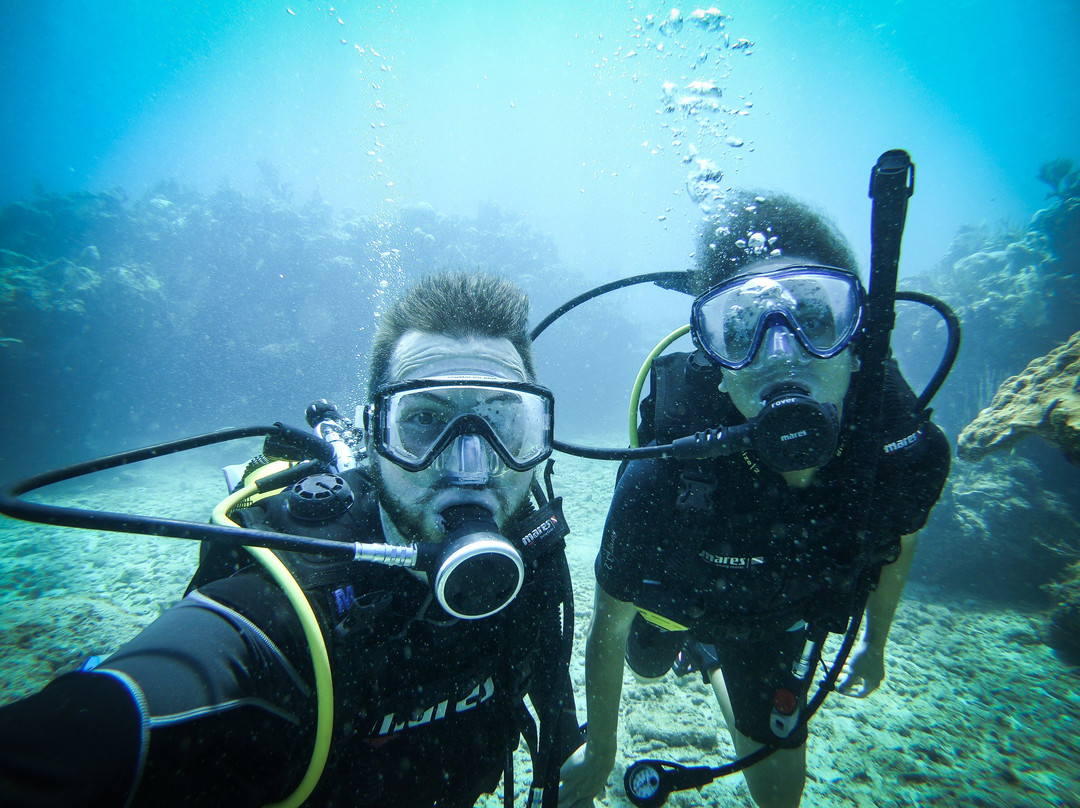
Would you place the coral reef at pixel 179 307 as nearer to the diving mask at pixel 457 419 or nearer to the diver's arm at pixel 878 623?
the diving mask at pixel 457 419

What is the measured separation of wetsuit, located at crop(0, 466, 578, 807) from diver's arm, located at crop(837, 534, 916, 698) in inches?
93.2

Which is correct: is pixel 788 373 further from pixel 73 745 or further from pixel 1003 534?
pixel 1003 534

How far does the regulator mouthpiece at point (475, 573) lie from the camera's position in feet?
5.31

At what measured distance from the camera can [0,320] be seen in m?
16.3

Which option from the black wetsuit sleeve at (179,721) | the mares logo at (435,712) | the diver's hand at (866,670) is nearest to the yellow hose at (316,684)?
the black wetsuit sleeve at (179,721)

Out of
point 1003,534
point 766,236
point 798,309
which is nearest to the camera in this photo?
point 798,309

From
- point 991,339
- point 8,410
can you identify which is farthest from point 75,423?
point 991,339

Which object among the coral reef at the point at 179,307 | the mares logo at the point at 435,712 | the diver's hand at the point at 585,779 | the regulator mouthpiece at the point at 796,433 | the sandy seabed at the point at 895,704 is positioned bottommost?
the sandy seabed at the point at 895,704

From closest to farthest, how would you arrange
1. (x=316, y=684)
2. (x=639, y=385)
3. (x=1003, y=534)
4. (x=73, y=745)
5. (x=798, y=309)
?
(x=73, y=745) < (x=316, y=684) < (x=798, y=309) < (x=639, y=385) < (x=1003, y=534)

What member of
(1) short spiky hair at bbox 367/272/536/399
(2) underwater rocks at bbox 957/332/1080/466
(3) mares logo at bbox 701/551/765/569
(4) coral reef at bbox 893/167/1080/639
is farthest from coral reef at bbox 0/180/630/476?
(4) coral reef at bbox 893/167/1080/639

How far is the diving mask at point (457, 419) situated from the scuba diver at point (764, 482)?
662 millimetres

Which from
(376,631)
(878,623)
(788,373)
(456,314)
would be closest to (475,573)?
(376,631)

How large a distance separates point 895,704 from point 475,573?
6.12 meters

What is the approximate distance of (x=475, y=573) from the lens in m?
1.66
